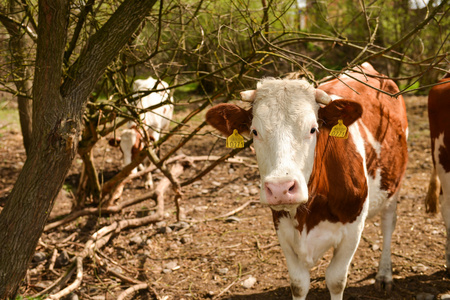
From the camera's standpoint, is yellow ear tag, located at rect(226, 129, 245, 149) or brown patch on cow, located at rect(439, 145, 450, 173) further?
brown patch on cow, located at rect(439, 145, 450, 173)

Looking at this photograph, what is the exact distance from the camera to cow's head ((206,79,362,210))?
2.60 metres

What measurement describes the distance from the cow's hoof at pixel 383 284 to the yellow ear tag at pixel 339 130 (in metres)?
1.86

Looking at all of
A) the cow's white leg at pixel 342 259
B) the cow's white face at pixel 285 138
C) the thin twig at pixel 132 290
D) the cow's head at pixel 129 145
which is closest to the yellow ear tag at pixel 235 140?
the cow's white face at pixel 285 138

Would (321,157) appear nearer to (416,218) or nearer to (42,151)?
(42,151)

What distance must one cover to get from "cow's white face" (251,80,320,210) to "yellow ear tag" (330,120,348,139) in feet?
0.49

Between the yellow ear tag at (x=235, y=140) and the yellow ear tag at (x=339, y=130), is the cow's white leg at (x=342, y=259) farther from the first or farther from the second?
the yellow ear tag at (x=235, y=140)

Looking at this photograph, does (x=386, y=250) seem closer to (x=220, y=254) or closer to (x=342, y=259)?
(x=342, y=259)

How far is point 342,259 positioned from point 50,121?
8.12 feet

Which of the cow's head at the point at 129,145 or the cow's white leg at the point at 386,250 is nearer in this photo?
the cow's white leg at the point at 386,250

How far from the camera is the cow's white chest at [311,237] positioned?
3.36m

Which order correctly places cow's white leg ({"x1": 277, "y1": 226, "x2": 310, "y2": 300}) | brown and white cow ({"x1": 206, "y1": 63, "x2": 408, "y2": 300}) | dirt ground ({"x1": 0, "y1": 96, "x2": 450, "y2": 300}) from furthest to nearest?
1. dirt ground ({"x1": 0, "y1": 96, "x2": 450, "y2": 300})
2. cow's white leg ({"x1": 277, "y1": 226, "x2": 310, "y2": 300})
3. brown and white cow ({"x1": 206, "y1": 63, "x2": 408, "y2": 300})

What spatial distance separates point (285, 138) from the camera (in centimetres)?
277

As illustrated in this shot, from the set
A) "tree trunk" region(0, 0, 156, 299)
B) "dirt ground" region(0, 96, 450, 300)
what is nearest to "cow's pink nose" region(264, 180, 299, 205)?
"tree trunk" region(0, 0, 156, 299)

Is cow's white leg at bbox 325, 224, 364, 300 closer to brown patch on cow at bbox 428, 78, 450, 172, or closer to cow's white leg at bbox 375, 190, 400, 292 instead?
cow's white leg at bbox 375, 190, 400, 292
